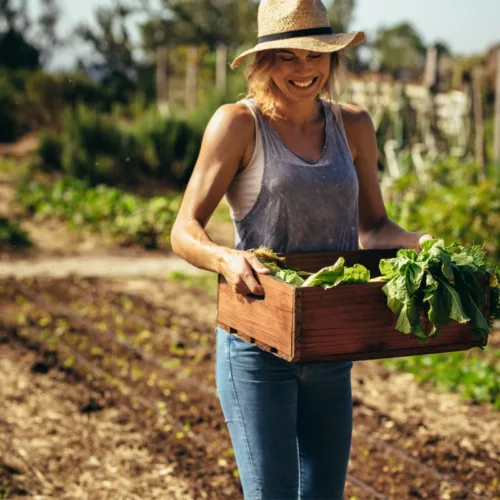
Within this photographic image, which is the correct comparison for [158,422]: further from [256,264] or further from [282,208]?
[256,264]

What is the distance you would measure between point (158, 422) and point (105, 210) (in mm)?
5991

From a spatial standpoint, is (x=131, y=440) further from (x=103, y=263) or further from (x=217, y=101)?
(x=217, y=101)

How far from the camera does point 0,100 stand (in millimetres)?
19109

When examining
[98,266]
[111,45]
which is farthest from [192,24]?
[98,266]

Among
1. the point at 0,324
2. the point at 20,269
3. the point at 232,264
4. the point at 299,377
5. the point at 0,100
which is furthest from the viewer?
the point at 0,100

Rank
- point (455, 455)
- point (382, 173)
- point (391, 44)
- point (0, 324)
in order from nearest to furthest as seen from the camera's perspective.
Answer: point (455, 455) → point (0, 324) → point (382, 173) → point (391, 44)

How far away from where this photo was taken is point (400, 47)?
180 feet

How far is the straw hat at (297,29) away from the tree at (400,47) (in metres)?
43.2

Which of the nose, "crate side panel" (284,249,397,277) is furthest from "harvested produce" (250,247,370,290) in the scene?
the nose

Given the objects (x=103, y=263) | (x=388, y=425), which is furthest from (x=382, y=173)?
(x=388, y=425)

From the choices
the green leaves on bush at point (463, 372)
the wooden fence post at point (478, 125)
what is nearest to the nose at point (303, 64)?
the green leaves on bush at point (463, 372)

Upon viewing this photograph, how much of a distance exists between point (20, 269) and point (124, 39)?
29.4 metres

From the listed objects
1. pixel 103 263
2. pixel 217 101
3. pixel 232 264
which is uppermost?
pixel 232 264

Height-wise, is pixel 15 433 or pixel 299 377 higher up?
pixel 299 377
